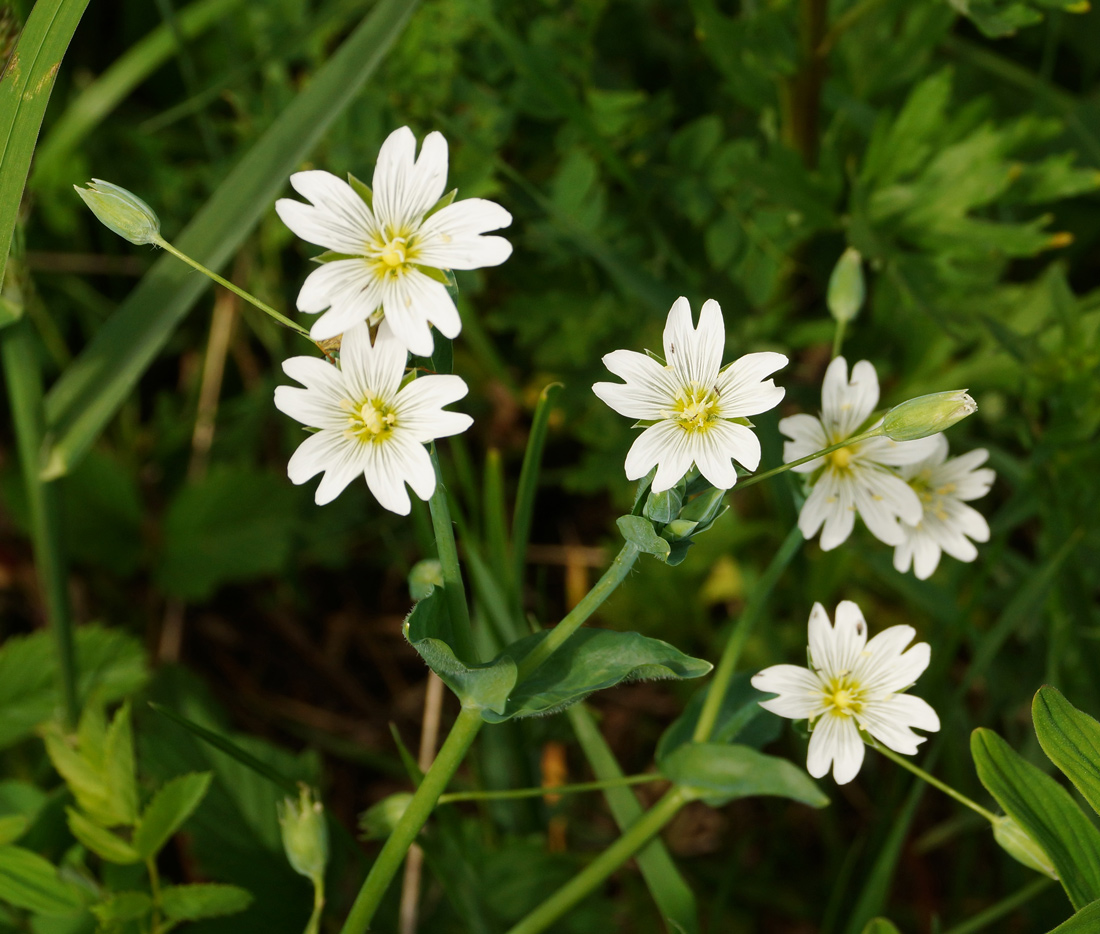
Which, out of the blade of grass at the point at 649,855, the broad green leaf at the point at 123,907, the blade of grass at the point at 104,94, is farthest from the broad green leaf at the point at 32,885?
the blade of grass at the point at 104,94

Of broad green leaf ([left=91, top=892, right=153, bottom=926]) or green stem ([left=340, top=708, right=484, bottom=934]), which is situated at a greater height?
green stem ([left=340, top=708, right=484, bottom=934])

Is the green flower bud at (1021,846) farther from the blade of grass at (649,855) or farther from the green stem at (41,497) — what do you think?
the green stem at (41,497)

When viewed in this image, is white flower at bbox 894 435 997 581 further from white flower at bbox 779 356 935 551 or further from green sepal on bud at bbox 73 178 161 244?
green sepal on bud at bbox 73 178 161 244

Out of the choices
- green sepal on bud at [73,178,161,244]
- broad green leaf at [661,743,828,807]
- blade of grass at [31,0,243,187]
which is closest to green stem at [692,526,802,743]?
broad green leaf at [661,743,828,807]

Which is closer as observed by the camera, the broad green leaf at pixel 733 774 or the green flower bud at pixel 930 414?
the green flower bud at pixel 930 414

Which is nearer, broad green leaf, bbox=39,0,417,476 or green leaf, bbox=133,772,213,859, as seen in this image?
green leaf, bbox=133,772,213,859

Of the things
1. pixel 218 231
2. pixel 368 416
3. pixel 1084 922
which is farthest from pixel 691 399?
pixel 218 231

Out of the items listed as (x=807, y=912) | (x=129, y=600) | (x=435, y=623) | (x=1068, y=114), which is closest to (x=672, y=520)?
(x=435, y=623)
